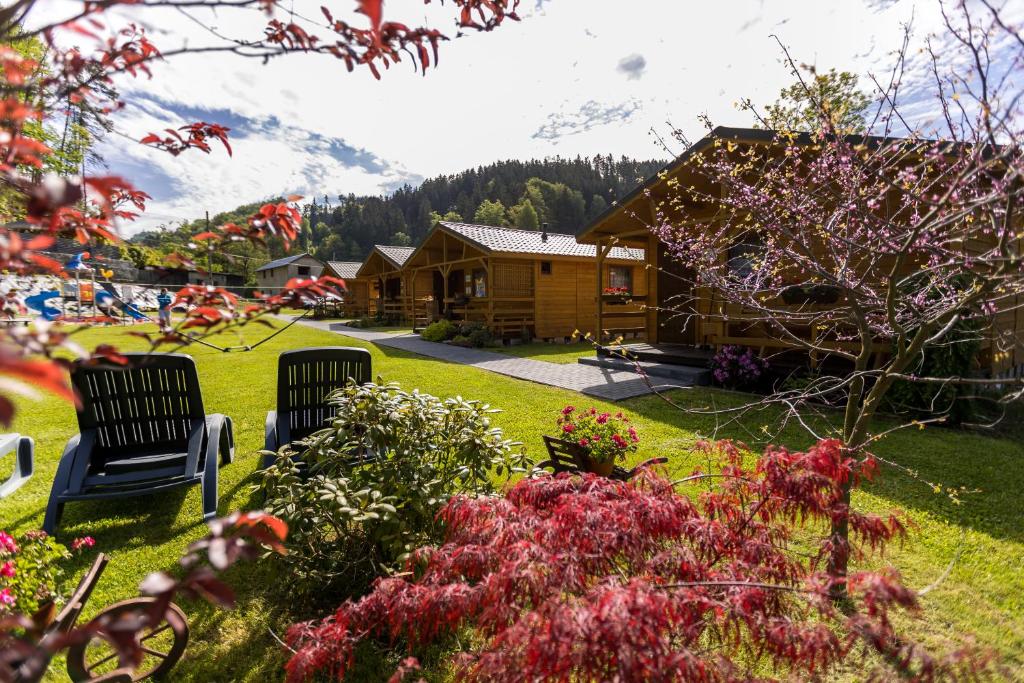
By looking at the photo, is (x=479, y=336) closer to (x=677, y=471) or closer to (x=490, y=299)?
(x=490, y=299)

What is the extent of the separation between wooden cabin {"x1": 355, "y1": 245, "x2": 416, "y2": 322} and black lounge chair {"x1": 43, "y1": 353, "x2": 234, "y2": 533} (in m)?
18.1

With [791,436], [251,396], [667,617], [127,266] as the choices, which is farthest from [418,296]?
[667,617]

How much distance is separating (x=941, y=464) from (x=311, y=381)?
6.19m

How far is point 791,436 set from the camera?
550cm

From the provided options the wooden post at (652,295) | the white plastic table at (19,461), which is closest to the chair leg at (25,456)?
the white plastic table at (19,461)

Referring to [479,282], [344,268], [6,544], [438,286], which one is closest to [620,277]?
[479,282]

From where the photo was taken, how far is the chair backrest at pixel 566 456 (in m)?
3.82

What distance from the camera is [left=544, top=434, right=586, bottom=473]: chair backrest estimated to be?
3.82 m

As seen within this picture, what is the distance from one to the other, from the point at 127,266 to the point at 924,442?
735 cm

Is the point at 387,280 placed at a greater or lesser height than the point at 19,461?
greater

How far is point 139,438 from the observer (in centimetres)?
409

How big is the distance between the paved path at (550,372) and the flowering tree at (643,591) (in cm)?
561

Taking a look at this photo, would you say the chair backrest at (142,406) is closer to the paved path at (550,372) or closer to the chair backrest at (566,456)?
the chair backrest at (566,456)

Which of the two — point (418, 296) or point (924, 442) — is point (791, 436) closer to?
point (924, 442)
